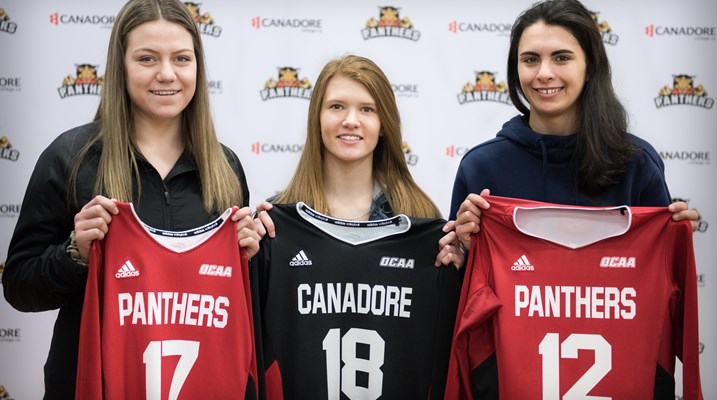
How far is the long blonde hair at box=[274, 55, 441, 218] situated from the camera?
102 inches

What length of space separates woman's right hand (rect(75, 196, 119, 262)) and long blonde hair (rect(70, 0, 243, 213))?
0.08m

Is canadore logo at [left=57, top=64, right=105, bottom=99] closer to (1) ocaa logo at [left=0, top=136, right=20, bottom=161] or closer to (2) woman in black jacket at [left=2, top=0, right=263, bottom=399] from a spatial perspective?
(1) ocaa logo at [left=0, top=136, right=20, bottom=161]

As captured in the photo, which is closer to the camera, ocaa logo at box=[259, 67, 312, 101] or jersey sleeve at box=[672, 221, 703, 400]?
jersey sleeve at box=[672, 221, 703, 400]

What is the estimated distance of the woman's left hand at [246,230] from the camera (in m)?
2.24

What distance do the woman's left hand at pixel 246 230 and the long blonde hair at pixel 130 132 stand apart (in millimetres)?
119

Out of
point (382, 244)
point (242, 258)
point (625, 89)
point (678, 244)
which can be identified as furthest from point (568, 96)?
point (625, 89)

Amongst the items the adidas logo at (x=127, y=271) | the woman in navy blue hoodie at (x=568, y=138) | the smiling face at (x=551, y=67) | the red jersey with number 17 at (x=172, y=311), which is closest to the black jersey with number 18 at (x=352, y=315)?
the red jersey with number 17 at (x=172, y=311)

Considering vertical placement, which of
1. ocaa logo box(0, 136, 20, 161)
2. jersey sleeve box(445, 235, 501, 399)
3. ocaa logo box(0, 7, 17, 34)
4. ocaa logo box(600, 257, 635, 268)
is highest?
ocaa logo box(0, 7, 17, 34)

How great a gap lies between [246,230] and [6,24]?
9.09ft

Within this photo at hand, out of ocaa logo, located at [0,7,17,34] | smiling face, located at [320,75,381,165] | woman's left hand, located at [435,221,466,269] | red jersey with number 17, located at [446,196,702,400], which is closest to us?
red jersey with number 17, located at [446,196,702,400]

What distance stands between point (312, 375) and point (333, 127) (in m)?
0.83

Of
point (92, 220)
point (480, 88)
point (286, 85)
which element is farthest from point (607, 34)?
point (92, 220)

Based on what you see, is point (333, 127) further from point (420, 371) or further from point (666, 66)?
point (666, 66)

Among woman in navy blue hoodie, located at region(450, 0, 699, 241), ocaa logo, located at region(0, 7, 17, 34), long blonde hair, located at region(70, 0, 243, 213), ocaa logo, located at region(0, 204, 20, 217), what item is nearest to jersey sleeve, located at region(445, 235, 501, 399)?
woman in navy blue hoodie, located at region(450, 0, 699, 241)
